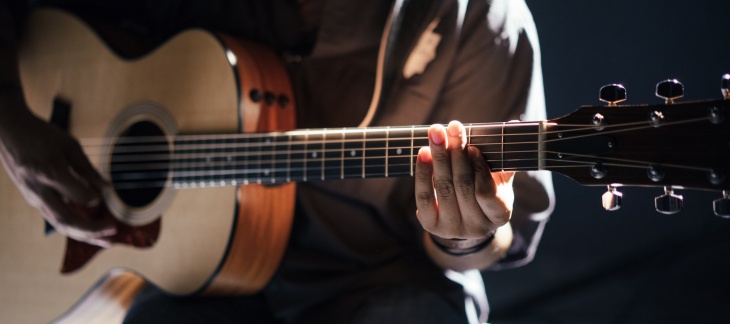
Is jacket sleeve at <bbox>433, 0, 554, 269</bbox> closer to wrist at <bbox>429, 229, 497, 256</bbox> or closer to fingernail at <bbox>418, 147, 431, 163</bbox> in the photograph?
wrist at <bbox>429, 229, 497, 256</bbox>

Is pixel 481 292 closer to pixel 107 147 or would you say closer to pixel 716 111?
pixel 716 111

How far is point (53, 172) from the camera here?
112 centimetres

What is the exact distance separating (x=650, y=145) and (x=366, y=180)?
1.69 feet

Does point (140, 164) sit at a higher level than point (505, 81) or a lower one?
lower

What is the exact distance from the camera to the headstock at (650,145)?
2.20 ft

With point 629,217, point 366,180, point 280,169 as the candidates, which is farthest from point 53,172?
point 629,217

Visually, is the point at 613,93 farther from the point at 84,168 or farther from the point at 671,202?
the point at 84,168

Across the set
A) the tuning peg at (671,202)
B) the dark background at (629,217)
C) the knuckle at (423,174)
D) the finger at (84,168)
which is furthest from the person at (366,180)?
the tuning peg at (671,202)

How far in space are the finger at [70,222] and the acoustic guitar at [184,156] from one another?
25 mm

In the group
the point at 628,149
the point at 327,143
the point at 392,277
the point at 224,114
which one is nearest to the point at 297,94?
the point at 224,114

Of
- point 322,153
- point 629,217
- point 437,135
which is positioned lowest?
point 629,217

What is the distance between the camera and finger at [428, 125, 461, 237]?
2.61ft

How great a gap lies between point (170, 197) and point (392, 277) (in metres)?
0.38

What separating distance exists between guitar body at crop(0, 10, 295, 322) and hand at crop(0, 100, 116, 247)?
33 millimetres
